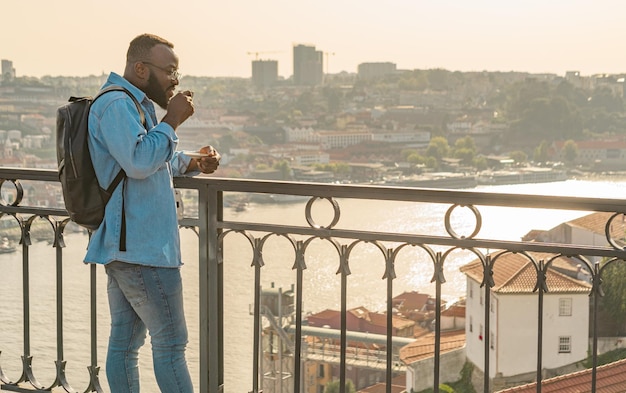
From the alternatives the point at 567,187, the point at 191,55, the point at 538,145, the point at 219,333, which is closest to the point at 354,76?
the point at 191,55

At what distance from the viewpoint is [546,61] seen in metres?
65.2

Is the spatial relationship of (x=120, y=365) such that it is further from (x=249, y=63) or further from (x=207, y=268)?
(x=249, y=63)

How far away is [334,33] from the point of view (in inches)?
2694

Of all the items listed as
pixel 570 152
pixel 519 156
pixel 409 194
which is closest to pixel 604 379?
pixel 409 194

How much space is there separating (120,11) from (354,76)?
63.3ft

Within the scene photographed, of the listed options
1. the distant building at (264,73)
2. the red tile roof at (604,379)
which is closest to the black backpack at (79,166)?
the red tile roof at (604,379)

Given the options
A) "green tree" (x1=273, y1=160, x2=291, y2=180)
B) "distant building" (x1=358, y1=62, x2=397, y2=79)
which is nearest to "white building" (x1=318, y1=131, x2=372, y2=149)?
"green tree" (x1=273, y1=160, x2=291, y2=180)

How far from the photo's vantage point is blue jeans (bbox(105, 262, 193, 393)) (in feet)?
6.84

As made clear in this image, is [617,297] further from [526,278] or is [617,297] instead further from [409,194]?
[409,194]

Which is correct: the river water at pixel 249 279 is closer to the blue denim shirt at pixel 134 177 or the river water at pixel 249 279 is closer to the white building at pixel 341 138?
the white building at pixel 341 138

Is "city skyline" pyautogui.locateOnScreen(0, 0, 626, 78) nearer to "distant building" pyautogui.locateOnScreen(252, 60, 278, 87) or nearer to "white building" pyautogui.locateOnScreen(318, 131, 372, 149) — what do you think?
"distant building" pyautogui.locateOnScreen(252, 60, 278, 87)

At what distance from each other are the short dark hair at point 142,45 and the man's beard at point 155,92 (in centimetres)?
5

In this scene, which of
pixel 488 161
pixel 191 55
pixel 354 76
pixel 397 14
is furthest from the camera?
pixel 397 14

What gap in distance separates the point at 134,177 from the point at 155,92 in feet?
0.72
